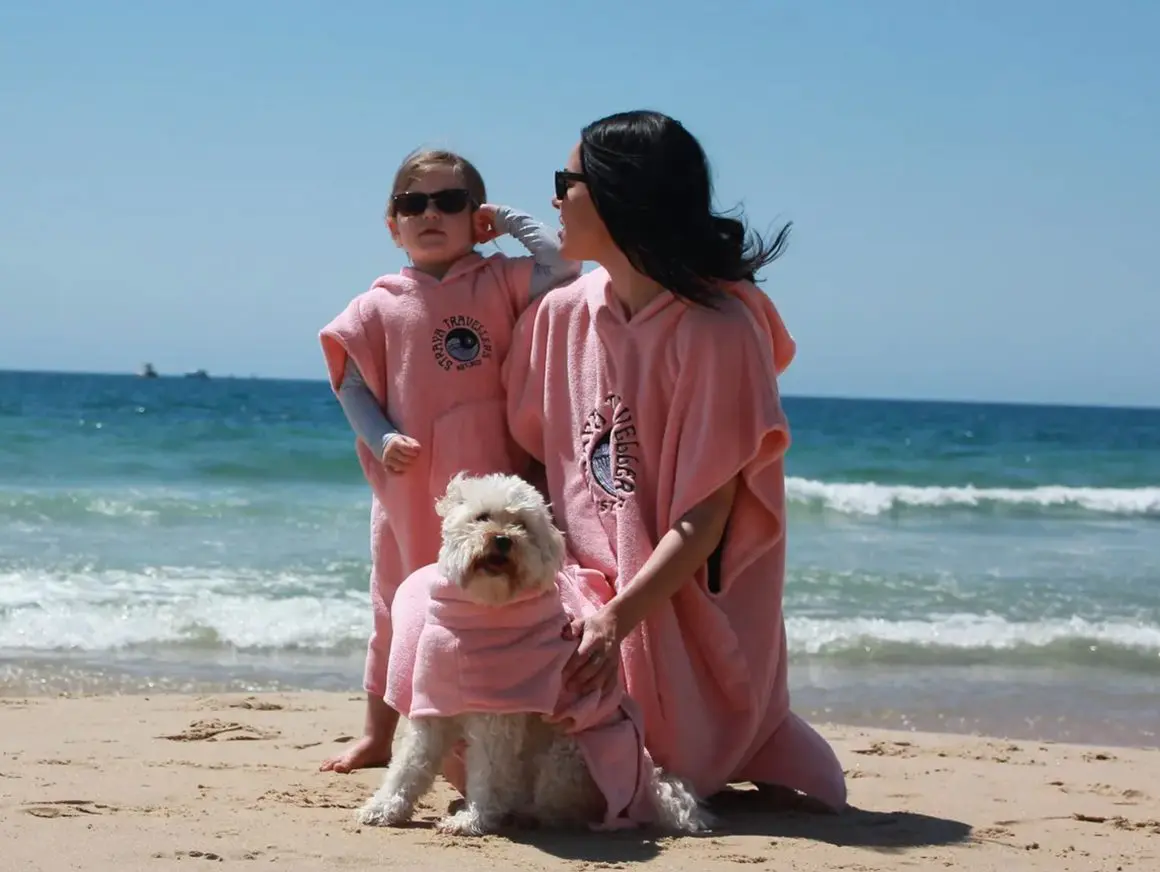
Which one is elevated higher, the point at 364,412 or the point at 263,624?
the point at 364,412

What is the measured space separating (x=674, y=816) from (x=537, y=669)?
60 cm

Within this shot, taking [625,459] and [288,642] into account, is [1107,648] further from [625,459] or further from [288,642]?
[625,459]

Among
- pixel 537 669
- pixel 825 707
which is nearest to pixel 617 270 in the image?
pixel 537 669

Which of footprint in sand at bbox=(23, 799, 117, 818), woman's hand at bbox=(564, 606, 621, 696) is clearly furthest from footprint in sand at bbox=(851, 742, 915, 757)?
footprint in sand at bbox=(23, 799, 117, 818)

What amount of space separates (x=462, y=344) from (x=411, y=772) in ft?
4.30

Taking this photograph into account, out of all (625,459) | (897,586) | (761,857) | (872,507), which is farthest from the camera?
(872,507)

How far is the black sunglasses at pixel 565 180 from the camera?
159 inches

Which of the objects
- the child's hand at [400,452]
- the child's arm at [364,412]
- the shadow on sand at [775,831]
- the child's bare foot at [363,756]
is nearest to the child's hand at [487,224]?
the child's arm at [364,412]

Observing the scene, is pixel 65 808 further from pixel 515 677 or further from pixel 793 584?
pixel 793 584

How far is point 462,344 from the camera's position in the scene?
441 centimetres

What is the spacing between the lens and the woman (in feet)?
13.0

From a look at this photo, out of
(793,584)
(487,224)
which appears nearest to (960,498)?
(793,584)

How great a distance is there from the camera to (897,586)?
35.3ft

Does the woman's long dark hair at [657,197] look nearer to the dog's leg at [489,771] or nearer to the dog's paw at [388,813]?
the dog's leg at [489,771]
